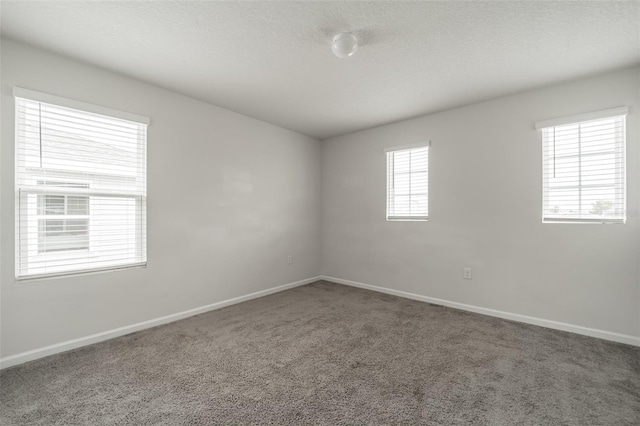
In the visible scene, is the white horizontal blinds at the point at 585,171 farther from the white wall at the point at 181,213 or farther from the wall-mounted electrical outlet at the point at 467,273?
the white wall at the point at 181,213

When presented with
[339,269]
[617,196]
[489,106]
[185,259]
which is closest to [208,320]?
[185,259]

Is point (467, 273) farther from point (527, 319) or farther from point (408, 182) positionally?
point (408, 182)

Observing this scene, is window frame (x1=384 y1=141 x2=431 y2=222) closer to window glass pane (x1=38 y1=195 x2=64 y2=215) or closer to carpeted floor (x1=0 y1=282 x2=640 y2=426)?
carpeted floor (x1=0 y1=282 x2=640 y2=426)

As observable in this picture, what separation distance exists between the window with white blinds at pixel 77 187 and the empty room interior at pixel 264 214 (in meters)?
0.02

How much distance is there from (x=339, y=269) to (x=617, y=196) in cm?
343

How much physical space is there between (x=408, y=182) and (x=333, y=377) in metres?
2.82

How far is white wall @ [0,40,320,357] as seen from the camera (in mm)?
2215

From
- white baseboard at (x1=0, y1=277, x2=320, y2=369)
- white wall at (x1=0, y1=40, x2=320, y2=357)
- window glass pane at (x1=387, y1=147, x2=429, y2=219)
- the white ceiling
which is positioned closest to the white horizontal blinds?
the white ceiling

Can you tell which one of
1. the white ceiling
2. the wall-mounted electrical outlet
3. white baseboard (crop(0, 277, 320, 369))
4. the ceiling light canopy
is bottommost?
white baseboard (crop(0, 277, 320, 369))

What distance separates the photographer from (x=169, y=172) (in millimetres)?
3049

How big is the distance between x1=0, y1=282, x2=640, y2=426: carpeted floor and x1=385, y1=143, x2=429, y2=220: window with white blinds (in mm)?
1550

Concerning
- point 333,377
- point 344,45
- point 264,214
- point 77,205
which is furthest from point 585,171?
point 77,205

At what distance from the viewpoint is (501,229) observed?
320cm

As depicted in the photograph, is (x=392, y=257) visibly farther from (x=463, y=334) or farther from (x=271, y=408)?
(x=271, y=408)
